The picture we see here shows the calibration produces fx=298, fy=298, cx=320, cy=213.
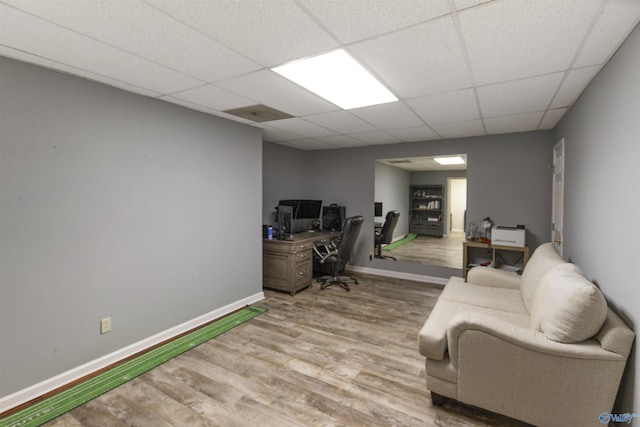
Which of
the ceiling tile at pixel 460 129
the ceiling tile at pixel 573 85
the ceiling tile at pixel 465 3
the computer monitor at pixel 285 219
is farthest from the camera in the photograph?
the computer monitor at pixel 285 219

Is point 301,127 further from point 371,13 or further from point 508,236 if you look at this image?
point 508,236

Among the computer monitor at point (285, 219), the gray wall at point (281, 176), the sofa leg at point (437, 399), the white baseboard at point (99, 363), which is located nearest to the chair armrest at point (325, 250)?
the computer monitor at point (285, 219)

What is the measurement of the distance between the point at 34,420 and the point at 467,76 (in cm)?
365

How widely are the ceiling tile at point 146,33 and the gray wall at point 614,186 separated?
218 centimetres

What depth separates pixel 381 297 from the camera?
4.11 meters

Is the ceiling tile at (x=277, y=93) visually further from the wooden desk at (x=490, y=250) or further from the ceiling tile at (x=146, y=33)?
the wooden desk at (x=490, y=250)

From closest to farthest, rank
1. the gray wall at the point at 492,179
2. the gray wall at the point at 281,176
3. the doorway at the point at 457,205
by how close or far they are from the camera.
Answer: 1. the gray wall at the point at 492,179
2. the gray wall at the point at 281,176
3. the doorway at the point at 457,205

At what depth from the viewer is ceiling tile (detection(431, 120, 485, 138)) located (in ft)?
11.9

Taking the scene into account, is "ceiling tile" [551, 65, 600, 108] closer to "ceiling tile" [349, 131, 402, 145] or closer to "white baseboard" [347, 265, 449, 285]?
"ceiling tile" [349, 131, 402, 145]

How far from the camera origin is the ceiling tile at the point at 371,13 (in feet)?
4.45

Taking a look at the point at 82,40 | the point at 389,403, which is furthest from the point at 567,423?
the point at 82,40

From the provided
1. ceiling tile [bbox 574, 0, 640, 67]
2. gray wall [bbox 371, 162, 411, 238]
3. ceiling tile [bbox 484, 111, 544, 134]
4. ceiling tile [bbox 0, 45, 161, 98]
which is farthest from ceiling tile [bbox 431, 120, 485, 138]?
ceiling tile [bbox 0, 45, 161, 98]

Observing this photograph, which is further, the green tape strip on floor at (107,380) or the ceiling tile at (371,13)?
the green tape strip on floor at (107,380)

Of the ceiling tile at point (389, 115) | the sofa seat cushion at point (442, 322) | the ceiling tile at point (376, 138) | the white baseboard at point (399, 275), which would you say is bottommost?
the white baseboard at point (399, 275)
